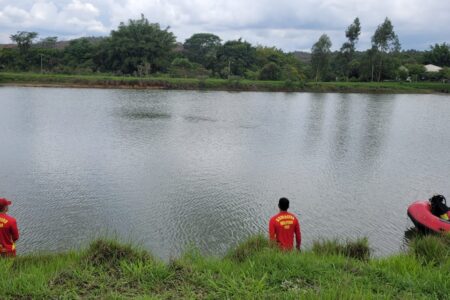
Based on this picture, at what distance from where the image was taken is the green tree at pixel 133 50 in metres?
78.8

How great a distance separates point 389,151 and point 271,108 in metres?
21.2

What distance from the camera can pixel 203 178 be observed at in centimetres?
1569

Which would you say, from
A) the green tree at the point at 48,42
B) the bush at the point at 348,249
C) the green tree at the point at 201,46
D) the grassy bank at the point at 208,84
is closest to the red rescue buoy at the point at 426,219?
the bush at the point at 348,249

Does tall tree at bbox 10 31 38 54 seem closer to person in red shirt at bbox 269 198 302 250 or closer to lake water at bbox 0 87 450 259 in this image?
lake water at bbox 0 87 450 259

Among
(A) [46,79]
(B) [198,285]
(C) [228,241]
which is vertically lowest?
(C) [228,241]

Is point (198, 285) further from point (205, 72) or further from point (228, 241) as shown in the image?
point (205, 72)

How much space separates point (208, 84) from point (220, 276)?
64.4 m

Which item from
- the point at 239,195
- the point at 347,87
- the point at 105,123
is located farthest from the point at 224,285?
the point at 347,87

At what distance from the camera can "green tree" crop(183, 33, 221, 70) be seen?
91.4 m

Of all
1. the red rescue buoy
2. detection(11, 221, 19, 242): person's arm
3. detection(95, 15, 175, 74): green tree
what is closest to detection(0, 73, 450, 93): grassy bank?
detection(95, 15, 175, 74): green tree

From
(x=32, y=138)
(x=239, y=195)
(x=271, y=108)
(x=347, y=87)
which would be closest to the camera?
(x=239, y=195)

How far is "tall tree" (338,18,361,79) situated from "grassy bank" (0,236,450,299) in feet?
269

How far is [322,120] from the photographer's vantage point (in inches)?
1351

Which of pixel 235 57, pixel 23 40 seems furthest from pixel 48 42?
pixel 235 57
